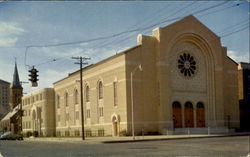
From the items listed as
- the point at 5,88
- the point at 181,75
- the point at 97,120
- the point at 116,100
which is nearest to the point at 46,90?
the point at 97,120

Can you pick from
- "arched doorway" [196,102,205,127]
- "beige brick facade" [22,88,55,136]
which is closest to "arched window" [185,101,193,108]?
"arched doorway" [196,102,205,127]

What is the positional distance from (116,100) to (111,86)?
7.06 feet

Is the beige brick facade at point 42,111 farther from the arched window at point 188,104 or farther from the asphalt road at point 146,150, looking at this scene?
the asphalt road at point 146,150

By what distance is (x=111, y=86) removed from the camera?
47.9 metres

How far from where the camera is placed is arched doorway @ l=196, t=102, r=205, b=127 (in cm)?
5016

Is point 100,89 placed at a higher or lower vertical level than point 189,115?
higher

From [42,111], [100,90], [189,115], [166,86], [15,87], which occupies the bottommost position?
[189,115]

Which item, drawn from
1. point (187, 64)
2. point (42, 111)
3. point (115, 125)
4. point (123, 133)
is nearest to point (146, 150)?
point (123, 133)

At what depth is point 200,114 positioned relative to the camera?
1996 inches

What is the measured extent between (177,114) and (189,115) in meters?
1.99

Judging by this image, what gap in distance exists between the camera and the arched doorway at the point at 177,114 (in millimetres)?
48062

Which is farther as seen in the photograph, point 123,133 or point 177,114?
point 177,114

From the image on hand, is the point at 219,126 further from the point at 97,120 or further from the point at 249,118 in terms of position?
the point at 97,120

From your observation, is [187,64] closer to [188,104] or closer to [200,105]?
[188,104]
